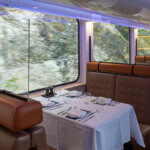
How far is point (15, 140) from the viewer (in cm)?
109

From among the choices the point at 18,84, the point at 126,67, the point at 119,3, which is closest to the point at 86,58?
the point at 126,67

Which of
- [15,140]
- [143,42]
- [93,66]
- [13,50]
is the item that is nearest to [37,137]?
[15,140]

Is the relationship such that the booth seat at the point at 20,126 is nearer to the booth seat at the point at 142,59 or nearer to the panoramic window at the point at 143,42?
the booth seat at the point at 142,59

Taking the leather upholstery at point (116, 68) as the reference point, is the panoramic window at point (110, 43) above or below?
above

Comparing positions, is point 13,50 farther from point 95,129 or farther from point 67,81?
point 95,129

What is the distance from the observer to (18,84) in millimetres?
2699

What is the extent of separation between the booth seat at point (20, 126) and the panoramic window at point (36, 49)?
1310mm

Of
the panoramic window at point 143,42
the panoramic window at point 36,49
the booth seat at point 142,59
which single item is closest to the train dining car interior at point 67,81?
the panoramic window at point 36,49

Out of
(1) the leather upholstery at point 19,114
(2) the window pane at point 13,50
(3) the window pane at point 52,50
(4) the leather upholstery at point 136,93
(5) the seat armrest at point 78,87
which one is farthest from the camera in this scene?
(5) the seat armrest at point 78,87

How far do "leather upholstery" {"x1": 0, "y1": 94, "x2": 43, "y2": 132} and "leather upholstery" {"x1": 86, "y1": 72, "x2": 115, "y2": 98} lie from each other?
2.10 m

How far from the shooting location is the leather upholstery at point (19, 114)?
108 cm

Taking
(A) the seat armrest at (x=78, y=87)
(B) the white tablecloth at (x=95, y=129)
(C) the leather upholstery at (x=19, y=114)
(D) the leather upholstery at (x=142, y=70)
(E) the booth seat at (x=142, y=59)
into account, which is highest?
(E) the booth seat at (x=142, y=59)

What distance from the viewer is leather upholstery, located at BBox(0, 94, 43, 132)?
1082 mm

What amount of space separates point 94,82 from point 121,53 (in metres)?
2.66
